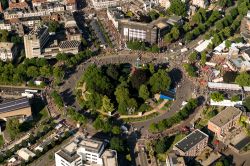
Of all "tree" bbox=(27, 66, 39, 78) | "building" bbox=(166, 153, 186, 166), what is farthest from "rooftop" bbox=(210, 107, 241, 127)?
"tree" bbox=(27, 66, 39, 78)

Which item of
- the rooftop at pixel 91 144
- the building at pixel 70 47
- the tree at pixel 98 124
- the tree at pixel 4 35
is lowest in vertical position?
the tree at pixel 98 124

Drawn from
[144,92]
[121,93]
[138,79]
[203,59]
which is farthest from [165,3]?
[121,93]

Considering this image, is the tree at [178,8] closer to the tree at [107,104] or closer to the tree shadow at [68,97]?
the tree shadow at [68,97]

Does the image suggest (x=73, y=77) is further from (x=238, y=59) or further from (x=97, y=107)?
(x=238, y=59)

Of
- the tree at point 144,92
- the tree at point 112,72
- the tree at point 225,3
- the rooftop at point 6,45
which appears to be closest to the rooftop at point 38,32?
the rooftop at point 6,45

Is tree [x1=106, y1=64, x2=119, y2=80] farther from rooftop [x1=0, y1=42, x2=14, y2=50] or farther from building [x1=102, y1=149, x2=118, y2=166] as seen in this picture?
rooftop [x1=0, y1=42, x2=14, y2=50]

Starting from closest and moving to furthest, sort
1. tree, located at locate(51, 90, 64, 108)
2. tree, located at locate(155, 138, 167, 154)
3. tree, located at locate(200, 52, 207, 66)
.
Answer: tree, located at locate(155, 138, 167, 154)
tree, located at locate(51, 90, 64, 108)
tree, located at locate(200, 52, 207, 66)

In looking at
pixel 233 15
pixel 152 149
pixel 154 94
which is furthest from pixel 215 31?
pixel 152 149
